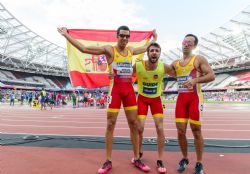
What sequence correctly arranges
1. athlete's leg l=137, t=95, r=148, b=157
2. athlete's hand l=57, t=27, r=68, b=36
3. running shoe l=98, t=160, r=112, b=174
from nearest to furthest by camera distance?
running shoe l=98, t=160, r=112, b=174 < athlete's hand l=57, t=27, r=68, b=36 < athlete's leg l=137, t=95, r=148, b=157

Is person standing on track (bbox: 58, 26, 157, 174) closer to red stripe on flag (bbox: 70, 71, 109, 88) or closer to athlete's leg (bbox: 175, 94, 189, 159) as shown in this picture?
athlete's leg (bbox: 175, 94, 189, 159)

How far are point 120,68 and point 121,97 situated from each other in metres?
0.49

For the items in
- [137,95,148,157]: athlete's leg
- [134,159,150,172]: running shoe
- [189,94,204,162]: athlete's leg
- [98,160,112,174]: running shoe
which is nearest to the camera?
[98,160,112,174]: running shoe

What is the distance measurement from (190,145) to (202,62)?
2.54m

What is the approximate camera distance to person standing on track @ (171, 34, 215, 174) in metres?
4.38

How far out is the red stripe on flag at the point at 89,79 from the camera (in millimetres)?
11773

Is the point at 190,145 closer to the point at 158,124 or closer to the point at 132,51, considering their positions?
the point at 158,124

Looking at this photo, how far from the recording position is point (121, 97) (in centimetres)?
463

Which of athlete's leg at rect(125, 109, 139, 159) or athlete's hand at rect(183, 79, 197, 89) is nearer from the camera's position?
athlete's hand at rect(183, 79, 197, 89)

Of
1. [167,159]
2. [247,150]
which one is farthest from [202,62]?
[247,150]

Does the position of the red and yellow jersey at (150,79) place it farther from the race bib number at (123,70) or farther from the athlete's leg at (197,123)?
the athlete's leg at (197,123)

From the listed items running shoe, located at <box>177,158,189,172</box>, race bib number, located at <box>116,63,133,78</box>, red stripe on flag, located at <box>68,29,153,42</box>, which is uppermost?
red stripe on flag, located at <box>68,29,153,42</box>

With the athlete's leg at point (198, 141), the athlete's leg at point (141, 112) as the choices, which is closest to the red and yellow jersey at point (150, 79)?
the athlete's leg at point (141, 112)

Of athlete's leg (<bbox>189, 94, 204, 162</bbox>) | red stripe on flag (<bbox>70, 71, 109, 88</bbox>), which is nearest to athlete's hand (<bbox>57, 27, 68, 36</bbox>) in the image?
athlete's leg (<bbox>189, 94, 204, 162</bbox>)
